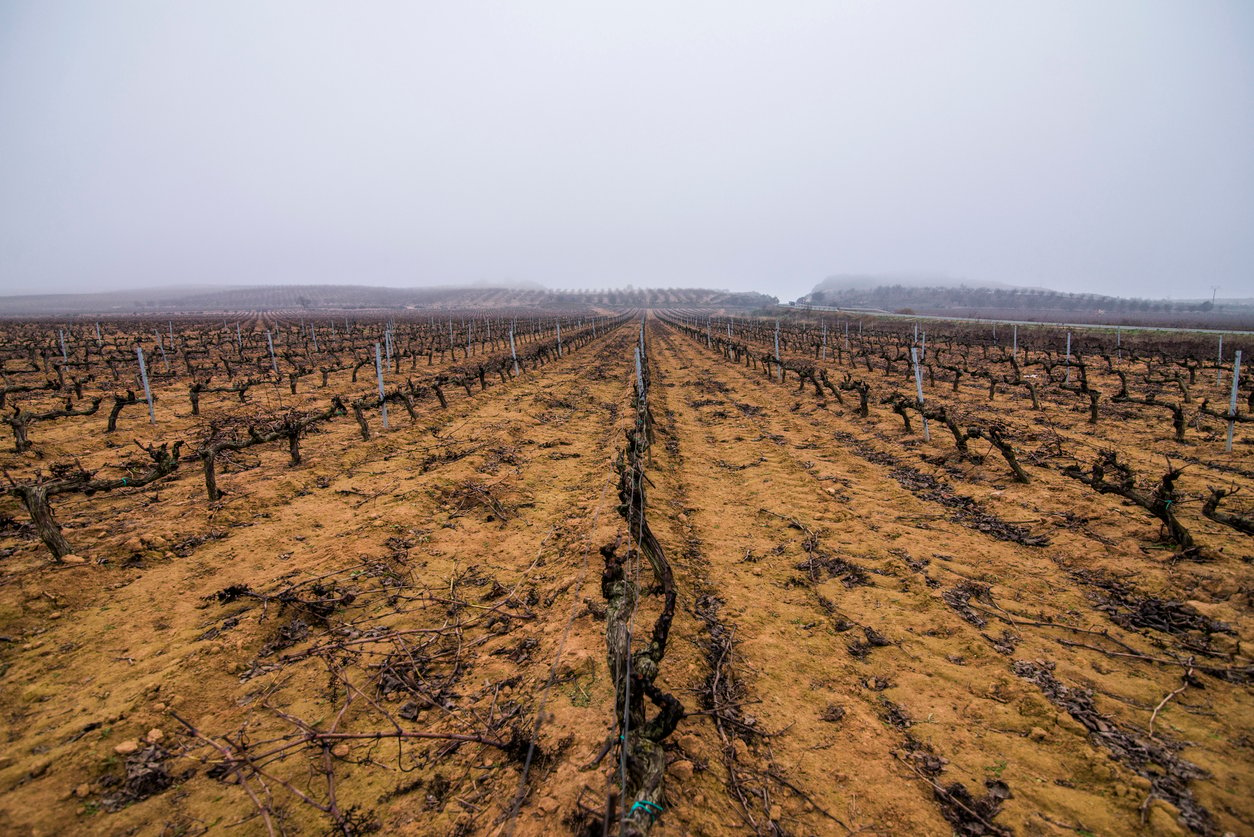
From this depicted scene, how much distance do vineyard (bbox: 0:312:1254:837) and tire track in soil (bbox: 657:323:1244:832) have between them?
31mm

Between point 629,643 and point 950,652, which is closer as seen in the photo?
point 629,643

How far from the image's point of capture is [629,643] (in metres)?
3.59

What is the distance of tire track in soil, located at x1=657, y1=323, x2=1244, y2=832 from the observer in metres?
3.29

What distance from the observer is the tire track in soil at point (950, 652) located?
3.29m

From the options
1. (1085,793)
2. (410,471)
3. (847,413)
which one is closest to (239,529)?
(410,471)

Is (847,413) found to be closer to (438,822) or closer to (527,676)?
(527,676)

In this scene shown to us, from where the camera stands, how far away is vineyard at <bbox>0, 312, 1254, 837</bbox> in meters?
3.21

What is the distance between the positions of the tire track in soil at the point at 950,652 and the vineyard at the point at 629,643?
31 millimetres

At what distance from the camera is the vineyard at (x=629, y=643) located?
3213 millimetres

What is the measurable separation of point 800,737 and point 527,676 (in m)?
2.27

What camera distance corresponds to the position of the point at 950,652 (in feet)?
15.2

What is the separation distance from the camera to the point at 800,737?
3.73 m

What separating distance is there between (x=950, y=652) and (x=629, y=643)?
3.24m

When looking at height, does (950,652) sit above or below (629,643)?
below
